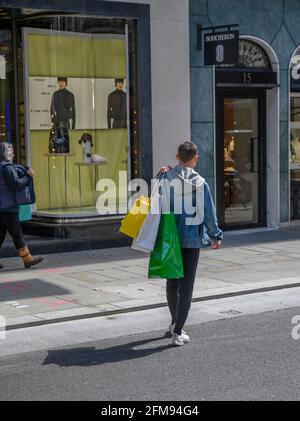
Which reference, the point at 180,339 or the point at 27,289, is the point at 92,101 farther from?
the point at 180,339

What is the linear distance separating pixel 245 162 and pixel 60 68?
427 centimetres

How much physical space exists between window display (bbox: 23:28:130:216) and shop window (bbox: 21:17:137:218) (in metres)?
0.02

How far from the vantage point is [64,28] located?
12.5 meters

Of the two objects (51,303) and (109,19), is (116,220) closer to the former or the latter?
(109,19)

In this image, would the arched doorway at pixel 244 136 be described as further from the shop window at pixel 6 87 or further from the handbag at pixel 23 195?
the handbag at pixel 23 195

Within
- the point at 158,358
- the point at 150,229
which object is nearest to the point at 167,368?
the point at 158,358

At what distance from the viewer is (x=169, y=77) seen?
13125mm

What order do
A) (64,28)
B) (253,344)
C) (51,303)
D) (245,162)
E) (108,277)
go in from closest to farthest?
(253,344), (51,303), (108,277), (64,28), (245,162)

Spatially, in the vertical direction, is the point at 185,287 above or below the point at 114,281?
above

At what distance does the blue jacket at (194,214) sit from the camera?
697 cm

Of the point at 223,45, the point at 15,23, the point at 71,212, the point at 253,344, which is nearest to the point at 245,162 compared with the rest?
the point at 223,45

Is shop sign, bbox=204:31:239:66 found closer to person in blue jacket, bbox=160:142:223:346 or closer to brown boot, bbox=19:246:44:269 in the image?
brown boot, bbox=19:246:44:269

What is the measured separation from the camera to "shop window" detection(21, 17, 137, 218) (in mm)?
12688

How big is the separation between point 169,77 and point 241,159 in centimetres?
259
